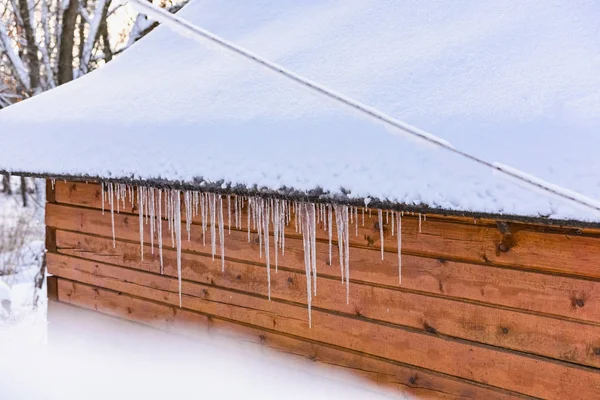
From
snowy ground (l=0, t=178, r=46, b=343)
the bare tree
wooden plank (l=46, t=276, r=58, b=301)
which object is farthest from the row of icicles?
the bare tree

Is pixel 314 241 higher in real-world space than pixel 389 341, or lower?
higher

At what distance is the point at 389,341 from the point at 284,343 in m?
0.76

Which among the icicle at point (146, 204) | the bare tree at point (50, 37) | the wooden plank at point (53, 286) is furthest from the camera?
the bare tree at point (50, 37)

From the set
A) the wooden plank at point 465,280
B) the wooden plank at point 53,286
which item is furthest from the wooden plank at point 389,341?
the wooden plank at point 53,286

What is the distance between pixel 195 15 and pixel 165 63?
90cm

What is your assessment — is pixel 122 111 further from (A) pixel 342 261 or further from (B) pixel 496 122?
(B) pixel 496 122

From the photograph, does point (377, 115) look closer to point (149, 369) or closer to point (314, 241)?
point (314, 241)

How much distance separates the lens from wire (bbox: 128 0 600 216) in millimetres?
1667

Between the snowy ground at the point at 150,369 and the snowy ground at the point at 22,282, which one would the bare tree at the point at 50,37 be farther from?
the snowy ground at the point at 150,369

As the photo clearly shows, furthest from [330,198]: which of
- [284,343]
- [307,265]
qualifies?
[284,343]

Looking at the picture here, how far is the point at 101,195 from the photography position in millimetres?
4422

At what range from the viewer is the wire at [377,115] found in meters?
1.67

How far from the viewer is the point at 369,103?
2645 millimetres

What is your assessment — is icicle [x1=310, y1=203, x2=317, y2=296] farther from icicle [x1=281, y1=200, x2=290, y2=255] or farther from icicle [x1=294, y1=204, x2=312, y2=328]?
icicle [x1=281, y1=200, x2=290, y2=255]
